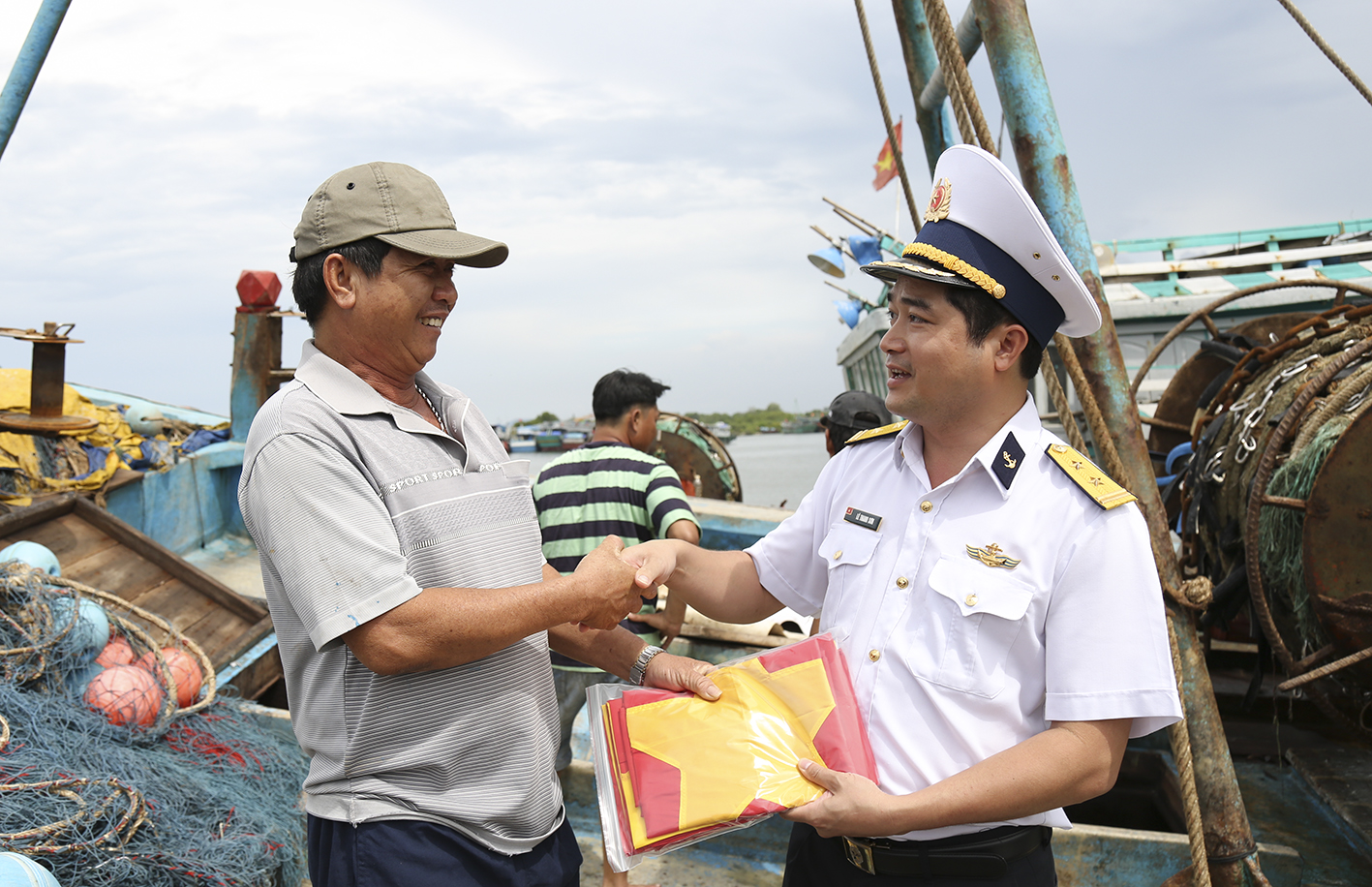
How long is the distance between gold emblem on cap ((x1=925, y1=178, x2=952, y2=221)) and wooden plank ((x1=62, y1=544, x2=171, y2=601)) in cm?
468

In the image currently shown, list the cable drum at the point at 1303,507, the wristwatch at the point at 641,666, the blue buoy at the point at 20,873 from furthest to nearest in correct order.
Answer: the cable drum at the point at 1303,507
the blue buoy at the point at 20,873
the wristwatch at the point at 641,666

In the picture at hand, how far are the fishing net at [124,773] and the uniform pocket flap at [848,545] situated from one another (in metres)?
2.40

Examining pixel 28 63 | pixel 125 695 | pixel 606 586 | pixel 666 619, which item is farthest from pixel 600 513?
pixel 28 63

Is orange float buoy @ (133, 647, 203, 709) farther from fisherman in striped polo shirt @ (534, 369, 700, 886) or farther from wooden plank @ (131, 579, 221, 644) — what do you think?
fisherman in striped polo shirt @ (534, 369, 700, 886)

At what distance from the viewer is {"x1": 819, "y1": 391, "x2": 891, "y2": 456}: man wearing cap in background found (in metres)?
4.46

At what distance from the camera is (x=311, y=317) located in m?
1.81

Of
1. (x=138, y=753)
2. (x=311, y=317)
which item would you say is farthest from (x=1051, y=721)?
(x=138, y=753)

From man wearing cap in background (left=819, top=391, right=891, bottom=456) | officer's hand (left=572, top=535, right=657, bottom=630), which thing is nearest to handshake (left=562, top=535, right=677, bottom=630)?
officer's hand (left=572, top=535, right=657, bottom=630)

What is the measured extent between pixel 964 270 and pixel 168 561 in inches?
201

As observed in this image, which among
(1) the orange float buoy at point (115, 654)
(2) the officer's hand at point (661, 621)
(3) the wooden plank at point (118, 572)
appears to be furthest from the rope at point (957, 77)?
(3) the wooden plank at point (118, 572)

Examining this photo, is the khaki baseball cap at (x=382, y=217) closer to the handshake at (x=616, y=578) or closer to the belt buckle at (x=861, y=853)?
the handshake at (x=616, y=578)

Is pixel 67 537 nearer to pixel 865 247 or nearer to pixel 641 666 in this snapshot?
pixel 641 666

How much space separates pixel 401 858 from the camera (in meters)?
1.60

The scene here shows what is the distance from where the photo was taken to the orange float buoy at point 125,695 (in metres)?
3.62
